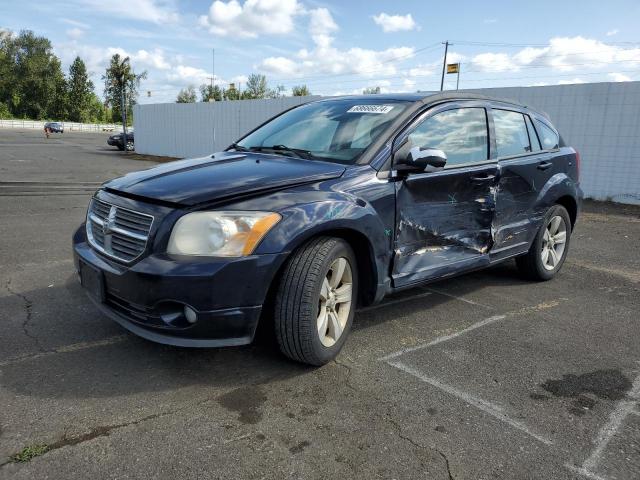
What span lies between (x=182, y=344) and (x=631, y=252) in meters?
6.63

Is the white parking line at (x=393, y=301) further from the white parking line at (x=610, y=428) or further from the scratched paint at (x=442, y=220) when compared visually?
the white parking line at (x=610, y=428)

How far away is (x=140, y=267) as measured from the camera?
9.11ft

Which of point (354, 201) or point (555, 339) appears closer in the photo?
point (354, 201)

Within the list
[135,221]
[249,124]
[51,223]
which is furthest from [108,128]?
[135,221]

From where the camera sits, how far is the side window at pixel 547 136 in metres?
5.24

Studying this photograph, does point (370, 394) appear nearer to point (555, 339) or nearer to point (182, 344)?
point (182, 344)

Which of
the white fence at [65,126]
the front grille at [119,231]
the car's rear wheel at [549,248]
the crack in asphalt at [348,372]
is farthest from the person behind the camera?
the white fence at [65,126]

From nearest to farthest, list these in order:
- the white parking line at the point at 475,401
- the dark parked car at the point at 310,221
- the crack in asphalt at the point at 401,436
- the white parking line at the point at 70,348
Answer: the crack in asphalt at the point at 401,436 → the white parking line at the point at 475,401 → the dark parked car at the point at 310,221 → the white parking line at the point at 70,348

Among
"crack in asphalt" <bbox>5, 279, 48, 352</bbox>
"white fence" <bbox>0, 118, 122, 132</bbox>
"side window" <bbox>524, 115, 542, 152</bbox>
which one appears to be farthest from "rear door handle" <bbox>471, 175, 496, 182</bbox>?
"white fence" <bbox>0, 118, 122, 132</bbox>

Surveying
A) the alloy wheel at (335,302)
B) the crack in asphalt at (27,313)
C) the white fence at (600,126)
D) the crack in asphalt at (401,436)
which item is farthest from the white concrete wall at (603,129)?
the crack in asphalt at (27,313)

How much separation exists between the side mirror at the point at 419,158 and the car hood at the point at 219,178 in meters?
0.46

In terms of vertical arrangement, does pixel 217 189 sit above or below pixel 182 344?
above

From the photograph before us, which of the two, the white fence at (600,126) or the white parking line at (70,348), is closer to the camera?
the white parking line at (70,348)

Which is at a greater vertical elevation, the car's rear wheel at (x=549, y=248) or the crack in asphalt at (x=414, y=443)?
the car's rear wheel at (x=549, y=248)
